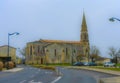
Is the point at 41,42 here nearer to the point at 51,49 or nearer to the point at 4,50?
the point at 51,49

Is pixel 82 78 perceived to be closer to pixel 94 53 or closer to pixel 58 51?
pixel 58 51

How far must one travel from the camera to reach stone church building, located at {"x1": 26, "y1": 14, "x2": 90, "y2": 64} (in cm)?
17125

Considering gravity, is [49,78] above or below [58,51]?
below

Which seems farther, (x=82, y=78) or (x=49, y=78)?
(x=82, y=78)

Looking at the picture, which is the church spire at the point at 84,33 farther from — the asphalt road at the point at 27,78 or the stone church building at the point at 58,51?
the asphalt road at the point at 27,78

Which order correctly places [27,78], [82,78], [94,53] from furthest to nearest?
1. [94,53]
2. [82,78]
3. [27,78]

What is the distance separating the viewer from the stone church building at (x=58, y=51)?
171 meters

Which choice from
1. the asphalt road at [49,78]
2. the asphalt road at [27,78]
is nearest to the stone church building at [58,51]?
the asphalt road at [49,78]

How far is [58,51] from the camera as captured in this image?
568 ft

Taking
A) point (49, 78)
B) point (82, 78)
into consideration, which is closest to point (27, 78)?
point (49, 78)

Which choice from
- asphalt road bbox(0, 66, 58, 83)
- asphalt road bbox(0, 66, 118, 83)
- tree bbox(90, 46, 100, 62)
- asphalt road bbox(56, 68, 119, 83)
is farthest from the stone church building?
asphalt road bbox(0, 66, 58, 83)

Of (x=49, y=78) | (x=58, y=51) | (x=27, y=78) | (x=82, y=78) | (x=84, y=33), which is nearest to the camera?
(x=27, y=78)

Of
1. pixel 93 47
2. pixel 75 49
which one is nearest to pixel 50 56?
pixel 75 49

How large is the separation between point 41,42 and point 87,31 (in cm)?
2401
